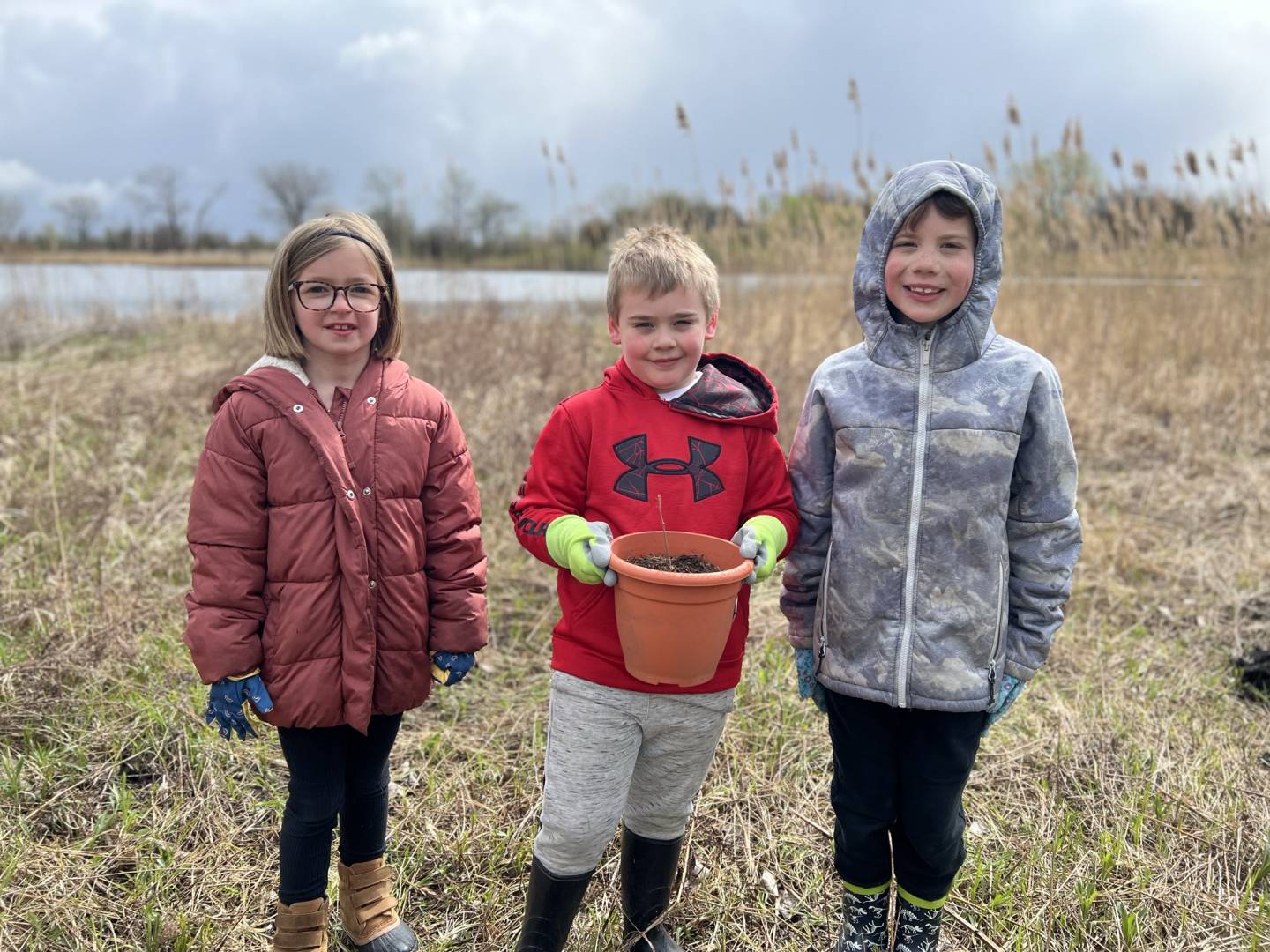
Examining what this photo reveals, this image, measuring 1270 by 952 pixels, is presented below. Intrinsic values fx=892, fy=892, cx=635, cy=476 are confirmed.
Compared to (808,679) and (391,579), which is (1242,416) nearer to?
(808,679)

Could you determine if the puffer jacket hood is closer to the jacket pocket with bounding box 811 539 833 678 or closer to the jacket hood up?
the jacket hood up

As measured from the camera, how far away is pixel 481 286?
405 inches

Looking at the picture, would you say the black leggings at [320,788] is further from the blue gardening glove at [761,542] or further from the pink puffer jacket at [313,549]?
the blue gardening glove at [761,542]

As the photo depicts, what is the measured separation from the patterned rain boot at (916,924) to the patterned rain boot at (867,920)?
32 millimetres

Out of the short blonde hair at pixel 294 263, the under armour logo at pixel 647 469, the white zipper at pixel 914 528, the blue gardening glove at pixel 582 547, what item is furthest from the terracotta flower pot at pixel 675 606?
the short blonde hair at pixel 294 263

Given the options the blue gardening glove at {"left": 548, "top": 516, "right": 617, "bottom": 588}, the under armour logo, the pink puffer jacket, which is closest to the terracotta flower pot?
the blue gardening glove at {"left": 548, "top": 516, "right": 617, "bottom": 588}

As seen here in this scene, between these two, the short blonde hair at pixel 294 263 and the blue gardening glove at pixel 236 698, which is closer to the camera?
the blue gardening glove at pixel 236 698

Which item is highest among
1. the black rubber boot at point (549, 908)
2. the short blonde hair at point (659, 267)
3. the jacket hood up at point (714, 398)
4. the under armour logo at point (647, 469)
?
the short blonde hair at point (659, 267)

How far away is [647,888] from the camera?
1.96m

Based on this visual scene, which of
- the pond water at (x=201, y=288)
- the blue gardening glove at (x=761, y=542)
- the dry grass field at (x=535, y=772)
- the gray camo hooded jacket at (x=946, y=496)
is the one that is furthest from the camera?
the pond water at (x=201, y=288)

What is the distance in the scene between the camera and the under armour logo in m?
1.74

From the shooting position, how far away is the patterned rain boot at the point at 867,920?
1.94 meters

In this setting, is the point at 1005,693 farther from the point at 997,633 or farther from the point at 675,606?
the point at 675,606

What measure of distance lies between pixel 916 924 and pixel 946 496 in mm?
937
